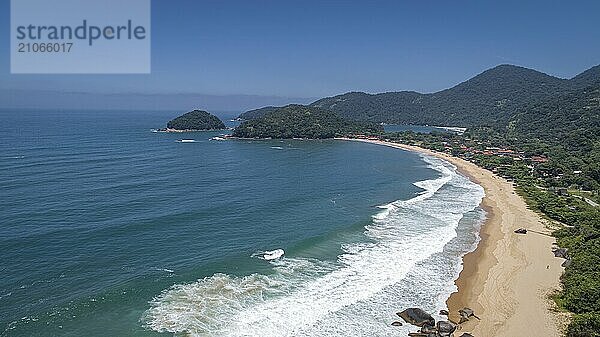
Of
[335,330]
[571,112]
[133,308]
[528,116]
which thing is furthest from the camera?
[528,116]

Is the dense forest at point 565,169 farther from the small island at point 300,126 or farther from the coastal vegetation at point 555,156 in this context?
the small island at point 300,126

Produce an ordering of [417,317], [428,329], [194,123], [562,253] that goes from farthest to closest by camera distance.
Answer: [194,123] < [562,253] < [417,317] < [428,329]

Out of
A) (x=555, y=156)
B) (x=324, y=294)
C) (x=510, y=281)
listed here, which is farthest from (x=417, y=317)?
(x=555, y=156)

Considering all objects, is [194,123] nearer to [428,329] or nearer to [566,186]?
[566,186]

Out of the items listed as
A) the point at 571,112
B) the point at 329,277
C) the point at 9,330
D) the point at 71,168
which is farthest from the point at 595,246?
the point at 571,112

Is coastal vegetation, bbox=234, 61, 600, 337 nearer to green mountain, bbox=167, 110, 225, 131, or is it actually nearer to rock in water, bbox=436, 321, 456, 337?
rock in water, bbox=436, 321, 456, 337

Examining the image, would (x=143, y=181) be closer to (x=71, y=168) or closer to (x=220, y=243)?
(x=71, y=168)
